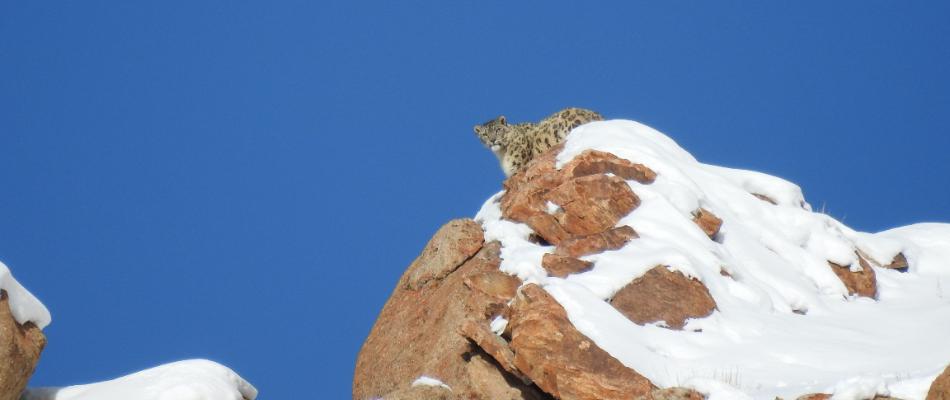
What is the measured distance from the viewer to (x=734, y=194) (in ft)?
57.7

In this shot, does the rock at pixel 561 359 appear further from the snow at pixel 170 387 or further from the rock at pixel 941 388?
the snow at pixel 170 387

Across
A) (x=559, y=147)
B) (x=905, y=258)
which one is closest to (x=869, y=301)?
(x=905, y=258)

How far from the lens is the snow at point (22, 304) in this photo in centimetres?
1287

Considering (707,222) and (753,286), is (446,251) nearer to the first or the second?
(707,222)

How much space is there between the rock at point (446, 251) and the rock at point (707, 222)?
8.60ft

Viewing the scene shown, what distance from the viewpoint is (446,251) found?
1619cm

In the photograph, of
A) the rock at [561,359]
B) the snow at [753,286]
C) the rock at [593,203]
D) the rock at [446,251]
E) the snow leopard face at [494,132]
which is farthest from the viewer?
the snow leopard face at [494,132]

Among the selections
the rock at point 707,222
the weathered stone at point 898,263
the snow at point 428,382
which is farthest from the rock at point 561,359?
the weathered stone at point 898,263

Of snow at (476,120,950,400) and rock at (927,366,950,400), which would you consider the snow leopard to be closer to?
snow at (476,120,950,400)

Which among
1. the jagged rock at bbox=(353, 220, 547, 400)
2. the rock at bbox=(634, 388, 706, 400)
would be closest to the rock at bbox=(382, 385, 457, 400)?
the jagged rock at bbox=(353, 220, 547, 400)

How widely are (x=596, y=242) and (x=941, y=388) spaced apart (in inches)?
224

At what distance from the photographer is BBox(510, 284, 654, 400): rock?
469 inches

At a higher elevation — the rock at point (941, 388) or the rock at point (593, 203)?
the rock at point (593, 203)

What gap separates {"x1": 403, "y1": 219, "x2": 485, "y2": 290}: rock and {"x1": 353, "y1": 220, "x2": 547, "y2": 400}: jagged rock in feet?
0.04
